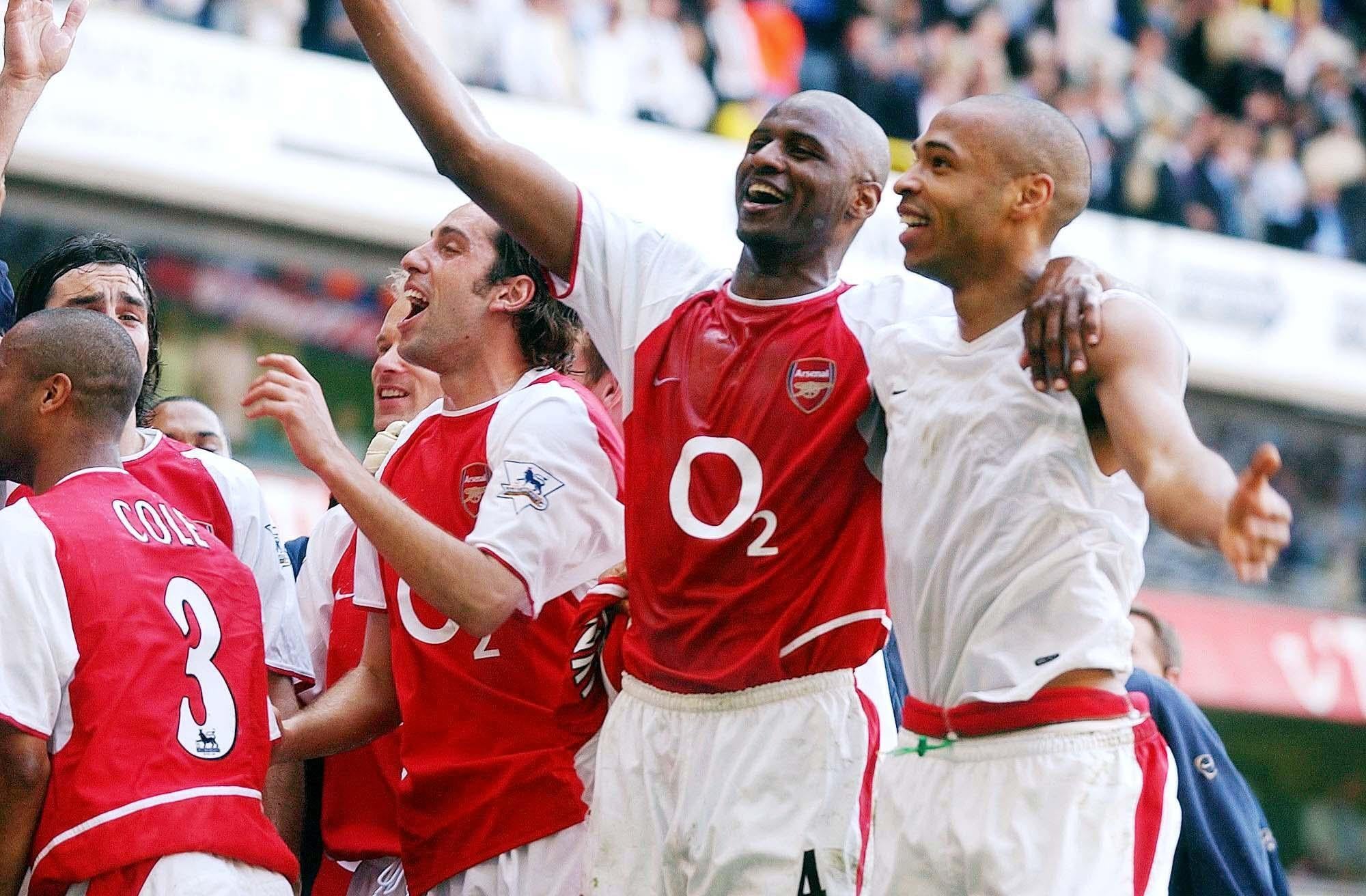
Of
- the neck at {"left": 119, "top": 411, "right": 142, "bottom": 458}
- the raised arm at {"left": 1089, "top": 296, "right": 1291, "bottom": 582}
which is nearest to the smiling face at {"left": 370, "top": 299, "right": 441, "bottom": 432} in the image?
the neck at {"left": 119, "top": 411, "right": 142, "bottom": 458}

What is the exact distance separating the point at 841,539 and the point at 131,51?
12029 mm

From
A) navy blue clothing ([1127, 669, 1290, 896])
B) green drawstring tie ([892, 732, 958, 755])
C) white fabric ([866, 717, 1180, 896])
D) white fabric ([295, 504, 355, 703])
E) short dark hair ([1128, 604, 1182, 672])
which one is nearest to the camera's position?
white fabric ([866, 717, 1180, 896])

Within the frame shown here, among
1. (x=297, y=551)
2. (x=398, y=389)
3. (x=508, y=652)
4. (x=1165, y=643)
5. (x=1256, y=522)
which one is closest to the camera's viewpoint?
(x=1256, y=522)

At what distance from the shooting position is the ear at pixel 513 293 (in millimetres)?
4547

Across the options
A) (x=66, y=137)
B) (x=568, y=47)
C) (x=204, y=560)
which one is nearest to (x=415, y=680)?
(x=204, y=560)

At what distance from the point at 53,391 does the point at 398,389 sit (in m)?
1.99

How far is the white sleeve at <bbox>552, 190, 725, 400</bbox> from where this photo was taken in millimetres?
3826

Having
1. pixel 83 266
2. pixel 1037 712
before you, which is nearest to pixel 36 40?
pixel 83 266

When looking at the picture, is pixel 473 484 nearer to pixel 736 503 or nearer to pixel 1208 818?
pixel 736 503

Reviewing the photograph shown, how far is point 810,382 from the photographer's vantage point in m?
3.58

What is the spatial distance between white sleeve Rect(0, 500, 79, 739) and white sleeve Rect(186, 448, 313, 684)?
2.59 feet

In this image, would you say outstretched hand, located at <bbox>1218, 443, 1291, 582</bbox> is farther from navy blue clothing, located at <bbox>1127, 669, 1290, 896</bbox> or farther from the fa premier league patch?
navy blue clothing, located at <bbox>1127, 669, 1290, 896</bbox>

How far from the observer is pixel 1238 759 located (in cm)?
1956

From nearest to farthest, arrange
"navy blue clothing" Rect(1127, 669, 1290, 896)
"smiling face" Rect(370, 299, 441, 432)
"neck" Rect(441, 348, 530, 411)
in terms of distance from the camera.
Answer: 1. "neck" Rect(441, 348, 530, 411)
2. "navy blue clothing" Rect(1127, 669, 1290, 896)
3. "smiling face" Rect(370, 299, 441, 432)
